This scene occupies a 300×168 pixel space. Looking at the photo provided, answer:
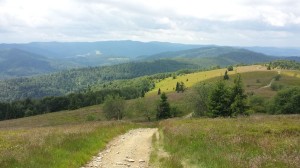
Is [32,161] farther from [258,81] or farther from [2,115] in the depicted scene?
[258,81]

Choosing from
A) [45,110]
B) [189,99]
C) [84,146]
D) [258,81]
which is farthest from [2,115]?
[84,146]

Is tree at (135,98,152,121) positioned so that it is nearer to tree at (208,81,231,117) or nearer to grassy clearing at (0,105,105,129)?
grassy clearing at (0,105,105,129)

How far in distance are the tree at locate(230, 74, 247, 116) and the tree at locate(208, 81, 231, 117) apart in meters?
0.95

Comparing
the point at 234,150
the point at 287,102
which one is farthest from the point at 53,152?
the point at 287,102

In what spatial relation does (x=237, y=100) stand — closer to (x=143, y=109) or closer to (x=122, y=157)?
(x=122, y=157)

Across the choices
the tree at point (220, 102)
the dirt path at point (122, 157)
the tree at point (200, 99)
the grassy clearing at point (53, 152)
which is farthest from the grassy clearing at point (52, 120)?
the grassy clearing at point (53, 152)

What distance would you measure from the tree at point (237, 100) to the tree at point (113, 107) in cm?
4429

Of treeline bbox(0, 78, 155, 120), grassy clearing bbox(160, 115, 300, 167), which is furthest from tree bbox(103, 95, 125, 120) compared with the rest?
grassy clearing bbox(160, 115, 300, 167)

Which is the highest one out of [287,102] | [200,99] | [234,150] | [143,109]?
[234,150]

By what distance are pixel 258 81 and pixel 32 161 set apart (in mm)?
186492

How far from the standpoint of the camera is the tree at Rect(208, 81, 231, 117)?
185ft

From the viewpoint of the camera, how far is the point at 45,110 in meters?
173

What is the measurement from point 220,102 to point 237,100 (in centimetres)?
296

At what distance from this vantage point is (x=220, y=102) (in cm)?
5672
